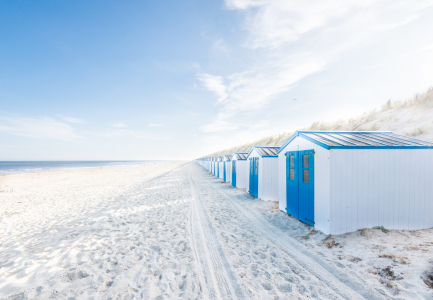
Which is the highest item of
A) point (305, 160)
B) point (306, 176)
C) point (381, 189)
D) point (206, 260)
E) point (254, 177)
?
point (305, 160)

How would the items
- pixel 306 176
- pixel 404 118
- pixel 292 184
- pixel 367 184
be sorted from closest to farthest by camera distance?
1. pixel 367 184
2. pixel 306 176
3. pixel 292 184
4. pixel 404 118

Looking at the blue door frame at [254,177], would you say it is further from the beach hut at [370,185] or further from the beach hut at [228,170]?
the beach hut at [228,170]

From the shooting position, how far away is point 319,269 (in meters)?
3.83

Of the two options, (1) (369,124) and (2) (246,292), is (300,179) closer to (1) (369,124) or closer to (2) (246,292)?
(2) (246,292)

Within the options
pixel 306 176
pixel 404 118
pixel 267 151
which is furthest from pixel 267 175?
pixel 404 118

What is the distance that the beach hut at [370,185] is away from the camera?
16.9ft

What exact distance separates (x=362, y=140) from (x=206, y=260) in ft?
19.1

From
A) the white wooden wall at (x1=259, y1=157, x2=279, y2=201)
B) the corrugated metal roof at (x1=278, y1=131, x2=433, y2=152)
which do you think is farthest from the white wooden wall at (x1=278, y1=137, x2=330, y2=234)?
the white wooden wall at (x1=259, y1=157, x2=279, y2=201)

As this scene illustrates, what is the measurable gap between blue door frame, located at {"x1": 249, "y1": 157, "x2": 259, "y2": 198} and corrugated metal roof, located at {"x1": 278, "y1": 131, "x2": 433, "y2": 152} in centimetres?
451

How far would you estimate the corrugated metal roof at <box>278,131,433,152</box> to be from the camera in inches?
210

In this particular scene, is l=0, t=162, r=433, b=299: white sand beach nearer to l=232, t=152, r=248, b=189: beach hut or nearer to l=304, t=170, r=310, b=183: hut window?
l=304, t=170, r=310, b=183: hut window

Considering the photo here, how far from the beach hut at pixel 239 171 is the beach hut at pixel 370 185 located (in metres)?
8.40

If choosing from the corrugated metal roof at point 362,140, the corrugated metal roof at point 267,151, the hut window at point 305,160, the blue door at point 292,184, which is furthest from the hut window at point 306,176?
the corrugated metal roof at point 267,151

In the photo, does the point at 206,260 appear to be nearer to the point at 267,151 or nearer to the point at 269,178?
the point at 269,178
